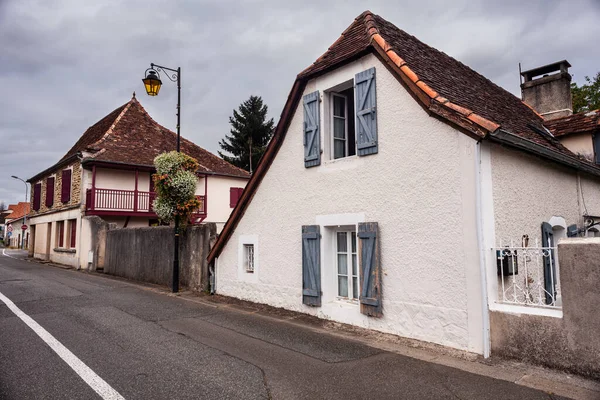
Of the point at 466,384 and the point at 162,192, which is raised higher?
the point at 162,192

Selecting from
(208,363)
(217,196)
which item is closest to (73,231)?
(217,196)

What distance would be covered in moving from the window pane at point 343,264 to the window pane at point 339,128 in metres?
2.48

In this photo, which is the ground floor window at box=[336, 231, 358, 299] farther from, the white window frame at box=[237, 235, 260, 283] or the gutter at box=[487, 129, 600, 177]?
the gutter at box=[487, 129, 600, 177]

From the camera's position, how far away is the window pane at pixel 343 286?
7.93 metres

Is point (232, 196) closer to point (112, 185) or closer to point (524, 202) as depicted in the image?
point (112, 185)

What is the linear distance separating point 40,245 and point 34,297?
59.8 feet

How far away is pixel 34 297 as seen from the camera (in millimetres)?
10719

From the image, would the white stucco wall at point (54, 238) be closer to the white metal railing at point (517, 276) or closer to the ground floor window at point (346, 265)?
the ground floor window at point (346, 265)

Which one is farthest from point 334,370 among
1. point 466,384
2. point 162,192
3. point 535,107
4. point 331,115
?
point 535,107

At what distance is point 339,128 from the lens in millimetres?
8547

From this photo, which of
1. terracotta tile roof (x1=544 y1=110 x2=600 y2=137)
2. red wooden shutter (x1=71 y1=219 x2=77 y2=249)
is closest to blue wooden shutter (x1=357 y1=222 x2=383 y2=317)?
terracotta tile roof (x1=544 y1=110 x2=600 y2=137)

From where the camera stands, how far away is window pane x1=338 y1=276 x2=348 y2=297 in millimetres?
7934

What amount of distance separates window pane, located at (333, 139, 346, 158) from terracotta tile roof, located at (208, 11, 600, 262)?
131 cm

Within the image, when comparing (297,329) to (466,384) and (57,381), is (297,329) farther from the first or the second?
(57,381)
